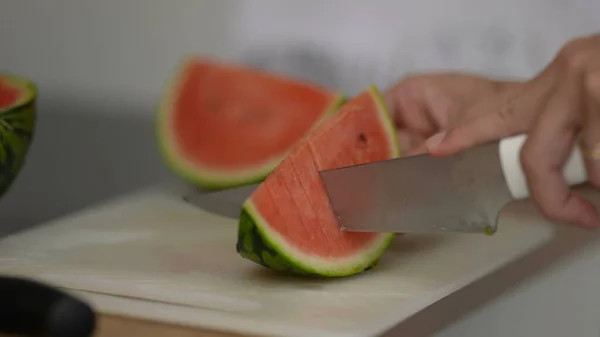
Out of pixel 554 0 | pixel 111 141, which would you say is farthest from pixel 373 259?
pixel 111 141

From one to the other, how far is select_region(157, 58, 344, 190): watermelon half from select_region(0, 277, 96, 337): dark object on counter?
769 mm

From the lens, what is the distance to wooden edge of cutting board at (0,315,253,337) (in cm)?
102

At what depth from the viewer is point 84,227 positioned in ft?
4.71

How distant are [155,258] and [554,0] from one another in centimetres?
105

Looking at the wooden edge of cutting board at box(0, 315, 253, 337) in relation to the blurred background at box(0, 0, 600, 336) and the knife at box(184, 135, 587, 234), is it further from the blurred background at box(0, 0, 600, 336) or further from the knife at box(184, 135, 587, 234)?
the blurred background at box(0, 0, 600, 336)

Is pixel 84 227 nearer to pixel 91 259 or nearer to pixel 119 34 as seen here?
pixel 91 259

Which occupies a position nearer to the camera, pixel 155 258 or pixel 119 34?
pixel 155 258

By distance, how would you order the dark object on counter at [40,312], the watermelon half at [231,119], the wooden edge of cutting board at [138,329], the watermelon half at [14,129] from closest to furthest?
the dark object on counter at [40,312] → the wooden edge of cutting board at [138,329] → the watermelon half at [14,129] → the watermelon half at [231,119]

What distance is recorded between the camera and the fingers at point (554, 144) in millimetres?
1078

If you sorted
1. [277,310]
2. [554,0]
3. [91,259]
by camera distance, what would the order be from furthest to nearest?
1. [554,0]
2. [91,259]
3. [277,310]

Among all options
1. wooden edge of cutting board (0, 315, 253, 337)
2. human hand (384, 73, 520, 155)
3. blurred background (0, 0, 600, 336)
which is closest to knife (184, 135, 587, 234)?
wooden edge of cutting board (0, 315, 253, 337)

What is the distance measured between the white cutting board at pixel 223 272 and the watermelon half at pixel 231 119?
0.52ft

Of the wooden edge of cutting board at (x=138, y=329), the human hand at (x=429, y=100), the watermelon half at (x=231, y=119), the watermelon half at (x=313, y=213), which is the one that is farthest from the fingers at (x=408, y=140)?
the wooden edge of cutting board at (x=138, y=329)

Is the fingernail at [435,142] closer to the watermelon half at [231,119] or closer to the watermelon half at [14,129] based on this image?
the watermelon half at [231,119]
